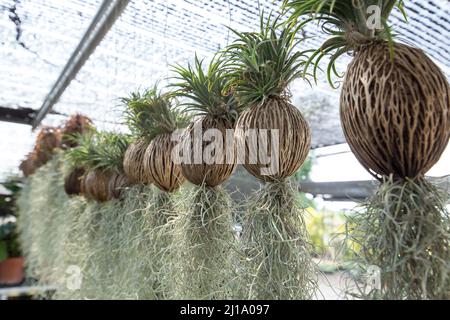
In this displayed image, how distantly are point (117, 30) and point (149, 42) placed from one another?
0.14 metres

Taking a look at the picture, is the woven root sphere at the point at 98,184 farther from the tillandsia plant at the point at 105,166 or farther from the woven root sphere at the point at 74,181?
the woven root sphere at the point at 74,181

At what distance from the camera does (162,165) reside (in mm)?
859

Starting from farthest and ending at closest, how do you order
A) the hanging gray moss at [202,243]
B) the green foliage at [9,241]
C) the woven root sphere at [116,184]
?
the green foliage at [9,241]
the woven root sphere at [116,184]
the hanging gray moss at [202,243]

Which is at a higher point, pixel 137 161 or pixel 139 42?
pixel 139 42

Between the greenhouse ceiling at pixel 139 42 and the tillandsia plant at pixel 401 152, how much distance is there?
0.33 metres

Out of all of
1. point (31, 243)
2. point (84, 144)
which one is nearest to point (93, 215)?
point (84, 144)

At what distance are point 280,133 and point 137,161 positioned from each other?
0.58 m

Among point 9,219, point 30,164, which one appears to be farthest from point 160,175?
point 9,219

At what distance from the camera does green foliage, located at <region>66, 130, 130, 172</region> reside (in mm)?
1242

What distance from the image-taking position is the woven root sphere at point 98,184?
128 centimetres

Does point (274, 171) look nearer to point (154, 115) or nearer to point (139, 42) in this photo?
point (154, 115)

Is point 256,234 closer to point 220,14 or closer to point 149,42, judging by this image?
point 220,14

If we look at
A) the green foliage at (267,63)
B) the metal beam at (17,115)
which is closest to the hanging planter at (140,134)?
the green foliage at (267,63)

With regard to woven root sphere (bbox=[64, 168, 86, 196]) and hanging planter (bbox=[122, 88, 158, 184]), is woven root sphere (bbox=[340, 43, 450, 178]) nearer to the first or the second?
hanging planter (bbox=[122, 88, 158, 184])
